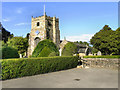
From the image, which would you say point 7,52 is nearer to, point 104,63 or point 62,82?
point 62,82

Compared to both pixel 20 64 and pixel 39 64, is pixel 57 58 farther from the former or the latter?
pixel 20 64

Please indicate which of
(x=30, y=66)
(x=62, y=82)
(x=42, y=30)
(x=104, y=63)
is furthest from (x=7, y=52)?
(x=42, y=30)

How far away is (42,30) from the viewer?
47000 millimetres

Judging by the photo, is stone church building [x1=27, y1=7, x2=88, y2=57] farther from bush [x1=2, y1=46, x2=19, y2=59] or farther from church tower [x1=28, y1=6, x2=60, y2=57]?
bush [x1=2, y1=46, x2=19, y2=59]

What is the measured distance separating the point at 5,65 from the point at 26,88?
→ 3.59 m

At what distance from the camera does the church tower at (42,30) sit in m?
47.2

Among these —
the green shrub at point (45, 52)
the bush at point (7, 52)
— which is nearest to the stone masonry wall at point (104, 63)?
the green shrub at point (45, 52)

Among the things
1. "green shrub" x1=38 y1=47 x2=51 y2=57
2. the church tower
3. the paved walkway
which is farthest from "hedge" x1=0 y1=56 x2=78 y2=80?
the church tower

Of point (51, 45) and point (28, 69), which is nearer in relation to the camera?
point (28, 69)

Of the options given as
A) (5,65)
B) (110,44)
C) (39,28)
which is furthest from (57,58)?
(39,28)

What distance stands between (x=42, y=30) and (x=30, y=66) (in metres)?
37.6

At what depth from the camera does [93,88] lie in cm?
668

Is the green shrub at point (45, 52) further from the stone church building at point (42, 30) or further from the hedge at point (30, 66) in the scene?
the stone church building at point (42, 30)

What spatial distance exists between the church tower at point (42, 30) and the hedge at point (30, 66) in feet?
108
